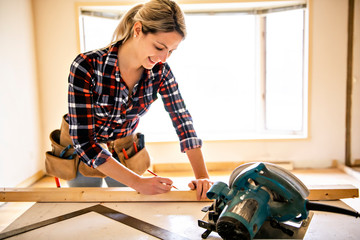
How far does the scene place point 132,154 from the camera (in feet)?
4.96

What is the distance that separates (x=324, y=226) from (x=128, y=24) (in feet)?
3.43

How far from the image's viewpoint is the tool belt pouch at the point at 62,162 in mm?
1382

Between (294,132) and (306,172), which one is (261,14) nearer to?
(294,132)

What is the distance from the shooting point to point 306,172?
3.38 metres

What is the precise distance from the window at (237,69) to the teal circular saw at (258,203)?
2784 millimetres

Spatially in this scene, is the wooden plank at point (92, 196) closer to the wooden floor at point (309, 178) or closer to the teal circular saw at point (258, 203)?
the teal circular saw at point (258, 203)

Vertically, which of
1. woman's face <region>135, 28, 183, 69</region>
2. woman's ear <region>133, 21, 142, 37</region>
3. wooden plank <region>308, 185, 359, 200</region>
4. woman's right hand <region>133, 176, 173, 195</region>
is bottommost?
wooden plank <region>308, 185, 359, 200</region>

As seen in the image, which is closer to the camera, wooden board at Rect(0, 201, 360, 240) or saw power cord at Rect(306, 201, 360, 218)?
saw power cord at Rect(306, 201, 360, 218)

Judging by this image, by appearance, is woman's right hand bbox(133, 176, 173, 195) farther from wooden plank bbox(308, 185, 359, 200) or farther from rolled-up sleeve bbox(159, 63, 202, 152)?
wooden plank bbox(308, 185, 359, 200)

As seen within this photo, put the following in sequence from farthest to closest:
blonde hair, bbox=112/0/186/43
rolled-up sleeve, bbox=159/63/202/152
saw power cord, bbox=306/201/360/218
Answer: rolled-up sleeve, bbox=159/63/202/152
blonde hair, bbox=112/0/186/43
saw power cord, bbox=306/201/360/218

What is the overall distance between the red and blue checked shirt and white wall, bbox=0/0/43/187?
178 cm

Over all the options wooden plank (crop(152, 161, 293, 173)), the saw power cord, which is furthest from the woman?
wooden plank (crop(152, 161, 293, 173))

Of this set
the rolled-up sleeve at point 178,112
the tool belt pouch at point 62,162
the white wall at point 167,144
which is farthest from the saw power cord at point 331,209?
the white wall at point 167,144

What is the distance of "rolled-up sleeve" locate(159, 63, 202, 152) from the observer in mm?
1349
